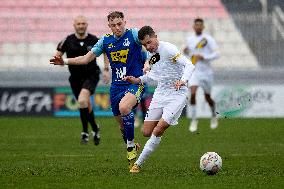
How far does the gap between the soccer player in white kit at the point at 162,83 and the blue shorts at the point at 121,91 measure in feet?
2.51

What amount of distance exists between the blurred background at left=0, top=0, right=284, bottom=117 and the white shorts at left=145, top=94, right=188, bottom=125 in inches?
556

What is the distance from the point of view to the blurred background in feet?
87.1

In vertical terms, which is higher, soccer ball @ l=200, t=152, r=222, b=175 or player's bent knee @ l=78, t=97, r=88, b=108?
soccer ball @ l=200, t=152, r=222, b=175

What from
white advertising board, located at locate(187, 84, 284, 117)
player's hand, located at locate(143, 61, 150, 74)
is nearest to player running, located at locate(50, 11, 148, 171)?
player's hand, located at locate(143, 61, 150, 74)

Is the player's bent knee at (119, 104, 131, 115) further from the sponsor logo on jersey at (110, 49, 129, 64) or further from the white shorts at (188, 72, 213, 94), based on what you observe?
the white shorts at (188, 72, 213, 94)

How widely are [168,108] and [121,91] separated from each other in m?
1.57

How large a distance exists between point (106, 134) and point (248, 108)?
26.4ft

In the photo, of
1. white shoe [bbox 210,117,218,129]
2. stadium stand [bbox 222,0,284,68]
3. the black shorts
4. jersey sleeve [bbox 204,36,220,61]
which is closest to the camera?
the black shorts

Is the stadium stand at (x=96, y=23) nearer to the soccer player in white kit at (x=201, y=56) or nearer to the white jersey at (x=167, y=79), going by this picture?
the soccer player in white kit at (x=201, y=56)

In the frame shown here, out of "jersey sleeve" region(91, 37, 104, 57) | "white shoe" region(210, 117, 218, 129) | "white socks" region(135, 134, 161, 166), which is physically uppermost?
"jersey sleeve" region(91, 37, 104, 57)

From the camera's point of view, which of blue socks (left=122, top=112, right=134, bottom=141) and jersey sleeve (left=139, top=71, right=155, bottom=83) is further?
blue socks (left=122, top=112, right=134, bottom=141)

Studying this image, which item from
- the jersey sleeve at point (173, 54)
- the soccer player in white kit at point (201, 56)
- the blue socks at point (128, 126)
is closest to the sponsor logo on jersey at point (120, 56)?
the blue socks at point (128, 126)

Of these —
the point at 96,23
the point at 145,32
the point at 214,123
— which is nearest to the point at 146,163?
the point at 145,32

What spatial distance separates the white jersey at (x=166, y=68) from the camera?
11633 millimetres
